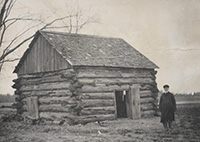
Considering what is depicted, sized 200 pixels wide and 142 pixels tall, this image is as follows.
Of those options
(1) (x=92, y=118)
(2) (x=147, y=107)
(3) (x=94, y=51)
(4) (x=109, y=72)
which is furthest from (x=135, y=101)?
(3) (x=94, y=51)

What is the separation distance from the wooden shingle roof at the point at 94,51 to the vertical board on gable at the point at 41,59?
35cm

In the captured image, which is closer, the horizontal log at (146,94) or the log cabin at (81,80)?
the log cabin at (81,80)

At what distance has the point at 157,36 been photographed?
59.1ft

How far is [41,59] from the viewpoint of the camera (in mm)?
16656

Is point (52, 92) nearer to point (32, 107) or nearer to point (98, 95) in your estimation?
point (32, 107)

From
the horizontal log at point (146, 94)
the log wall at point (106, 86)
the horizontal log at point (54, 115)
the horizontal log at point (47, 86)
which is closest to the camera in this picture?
the horizontal log at point (54, 115)

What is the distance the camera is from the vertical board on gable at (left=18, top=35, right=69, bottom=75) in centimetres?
1544

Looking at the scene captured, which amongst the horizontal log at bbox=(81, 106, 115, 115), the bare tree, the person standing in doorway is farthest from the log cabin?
the person standing in doorway

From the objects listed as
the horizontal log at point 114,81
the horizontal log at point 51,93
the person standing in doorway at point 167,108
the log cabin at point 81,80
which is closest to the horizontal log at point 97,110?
the log cabin at point 81,80

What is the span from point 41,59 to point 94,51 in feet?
9.80

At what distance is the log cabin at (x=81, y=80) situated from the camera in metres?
14.9

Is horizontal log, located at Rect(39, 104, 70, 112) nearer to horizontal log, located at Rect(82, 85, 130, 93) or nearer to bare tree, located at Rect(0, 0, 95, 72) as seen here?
horizontal log, located at Rect(82, 85, 130, 93)

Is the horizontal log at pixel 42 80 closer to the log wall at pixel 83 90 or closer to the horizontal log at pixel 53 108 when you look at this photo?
the log wall at pixel 83 90

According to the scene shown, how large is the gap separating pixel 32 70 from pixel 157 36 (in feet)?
25.1
